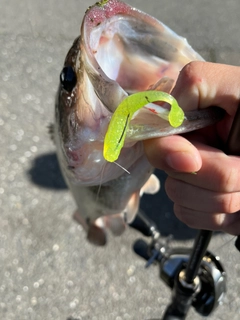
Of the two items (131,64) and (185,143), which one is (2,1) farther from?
(185,143)

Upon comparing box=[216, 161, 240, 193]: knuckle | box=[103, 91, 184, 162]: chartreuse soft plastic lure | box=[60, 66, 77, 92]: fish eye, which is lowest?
box=[60, 66, 77, 92]: fish eye

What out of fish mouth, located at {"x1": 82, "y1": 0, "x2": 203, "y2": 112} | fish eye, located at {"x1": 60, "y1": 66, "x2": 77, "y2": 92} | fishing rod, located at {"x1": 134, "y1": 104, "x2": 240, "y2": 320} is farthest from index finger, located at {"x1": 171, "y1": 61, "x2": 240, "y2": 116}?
fishing rod, located at {"x1": 134, "y1": 104, "x2": 240, "y2": 320}

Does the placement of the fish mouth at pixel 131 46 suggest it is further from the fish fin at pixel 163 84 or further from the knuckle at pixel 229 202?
the knuckle at pixel 229 202

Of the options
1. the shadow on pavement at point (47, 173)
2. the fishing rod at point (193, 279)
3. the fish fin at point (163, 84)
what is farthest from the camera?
the shadow on pavement at point (47, 173)

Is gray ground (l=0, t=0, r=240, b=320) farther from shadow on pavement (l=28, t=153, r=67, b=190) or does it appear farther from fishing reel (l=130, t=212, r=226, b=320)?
fishing reel (l=130, t=212, r=226, b=320)

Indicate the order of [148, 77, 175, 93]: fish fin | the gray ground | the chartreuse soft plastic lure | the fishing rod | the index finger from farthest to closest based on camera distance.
Result: the gray ground
the fishing rod
[148, 77, 175, 93]: fish fin
the index finger
the chartreuse soft plastic lure

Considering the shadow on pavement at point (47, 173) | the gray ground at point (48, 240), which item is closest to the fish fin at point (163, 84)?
the gray ground at point (48, 240)

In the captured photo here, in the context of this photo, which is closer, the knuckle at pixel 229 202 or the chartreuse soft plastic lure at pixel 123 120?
the chartreuse soft plastic lure at pixel 123 120

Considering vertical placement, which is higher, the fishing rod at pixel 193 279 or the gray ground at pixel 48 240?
the fishing rod at pixel 193 279
